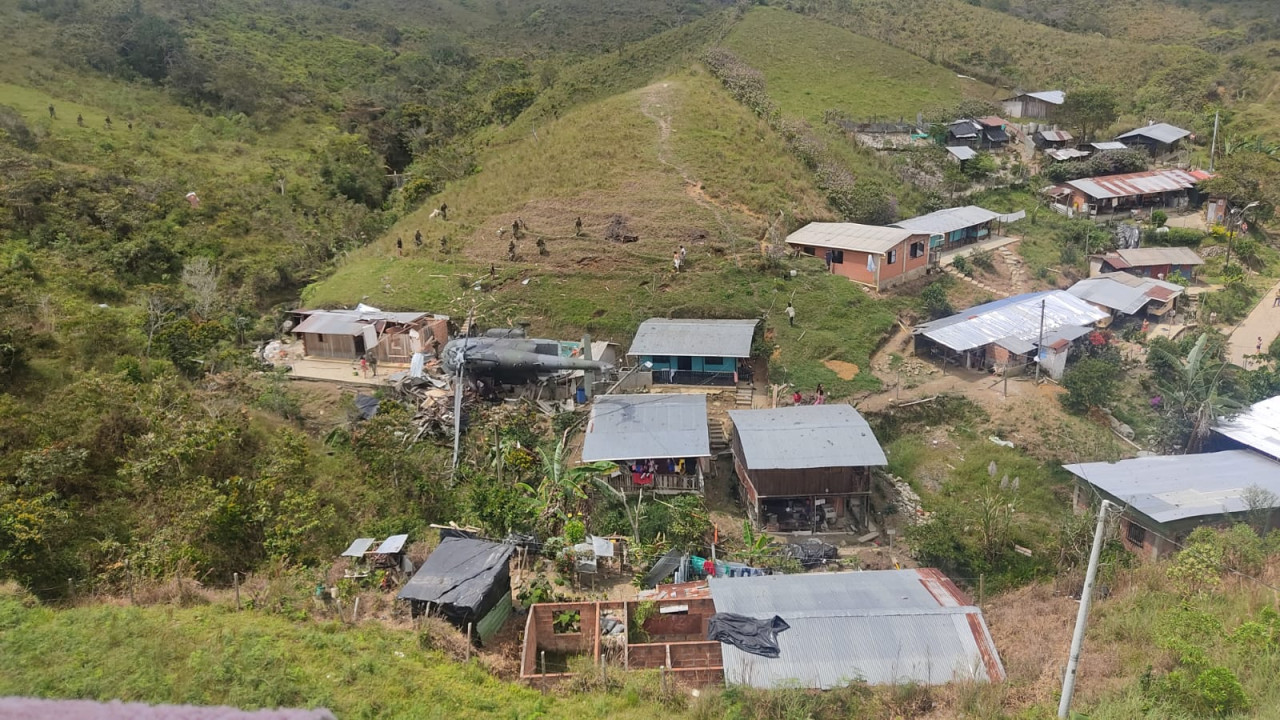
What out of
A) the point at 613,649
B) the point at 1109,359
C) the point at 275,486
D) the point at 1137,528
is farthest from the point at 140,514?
the point at 1109,359

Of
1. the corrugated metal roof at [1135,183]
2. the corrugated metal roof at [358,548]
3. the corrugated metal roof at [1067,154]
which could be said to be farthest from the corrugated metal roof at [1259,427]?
the corrugated metal roof at [1067,154]

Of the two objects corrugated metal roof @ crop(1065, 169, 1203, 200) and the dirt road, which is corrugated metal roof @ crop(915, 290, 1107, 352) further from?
corrugated metal roof @ crop(1065, 169, 1203, 200)

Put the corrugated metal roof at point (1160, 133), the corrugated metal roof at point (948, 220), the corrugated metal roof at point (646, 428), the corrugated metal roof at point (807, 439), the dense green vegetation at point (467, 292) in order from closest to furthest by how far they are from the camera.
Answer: the dense green vegetation at point (467, 292) < the corrugated metal roof at point (807, 439) < the corrugated metal roof at point (646, 428) < the corrugated metal roof at point (948, 220) < the corrugated metal roof at point (1160, 133)

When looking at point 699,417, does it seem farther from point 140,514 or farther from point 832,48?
point 832,48

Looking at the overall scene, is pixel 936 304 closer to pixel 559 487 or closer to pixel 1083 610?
pixel 559 487

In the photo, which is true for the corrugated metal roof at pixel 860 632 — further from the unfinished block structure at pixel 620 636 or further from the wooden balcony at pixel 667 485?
the wooden balcony at pixel 667 485

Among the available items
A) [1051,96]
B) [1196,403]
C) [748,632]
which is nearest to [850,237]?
[1196,403]
